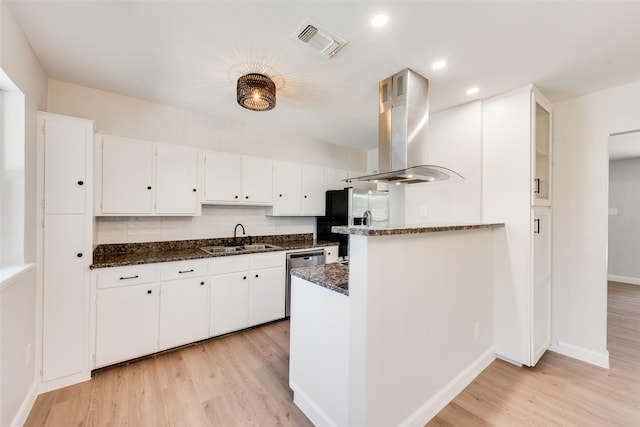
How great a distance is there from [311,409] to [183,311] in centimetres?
155

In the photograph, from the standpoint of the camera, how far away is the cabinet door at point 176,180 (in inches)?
106

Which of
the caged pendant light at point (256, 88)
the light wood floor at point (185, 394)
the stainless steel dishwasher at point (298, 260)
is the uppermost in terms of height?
the caged pendant light at point (256, 88)

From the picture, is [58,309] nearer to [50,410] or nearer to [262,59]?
[50,410]

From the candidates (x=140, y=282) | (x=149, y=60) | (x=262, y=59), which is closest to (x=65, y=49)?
(x=149, y=60)

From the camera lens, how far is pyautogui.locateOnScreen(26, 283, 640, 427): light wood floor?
1.70 meters

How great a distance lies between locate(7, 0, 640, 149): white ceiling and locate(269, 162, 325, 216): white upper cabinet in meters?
1.17

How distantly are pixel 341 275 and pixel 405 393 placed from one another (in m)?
0.77

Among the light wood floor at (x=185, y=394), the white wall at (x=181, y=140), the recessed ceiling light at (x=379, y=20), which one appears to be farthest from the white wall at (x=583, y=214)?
the white wall at (x=181, y=140)

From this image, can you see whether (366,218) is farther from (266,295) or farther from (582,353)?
(582,353)

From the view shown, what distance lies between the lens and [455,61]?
196 centimetres

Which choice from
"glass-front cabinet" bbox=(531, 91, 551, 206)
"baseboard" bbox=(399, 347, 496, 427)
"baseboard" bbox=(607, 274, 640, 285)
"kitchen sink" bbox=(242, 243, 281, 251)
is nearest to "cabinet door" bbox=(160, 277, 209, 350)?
"kitchen sink" bbox=(242, 243, 281, 251)

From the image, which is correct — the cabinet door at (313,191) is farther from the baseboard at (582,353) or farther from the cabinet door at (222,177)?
the baseboard at (582,353)

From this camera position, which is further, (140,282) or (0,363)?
(140,282)

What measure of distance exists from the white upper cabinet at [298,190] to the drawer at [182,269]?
123 centimetres
